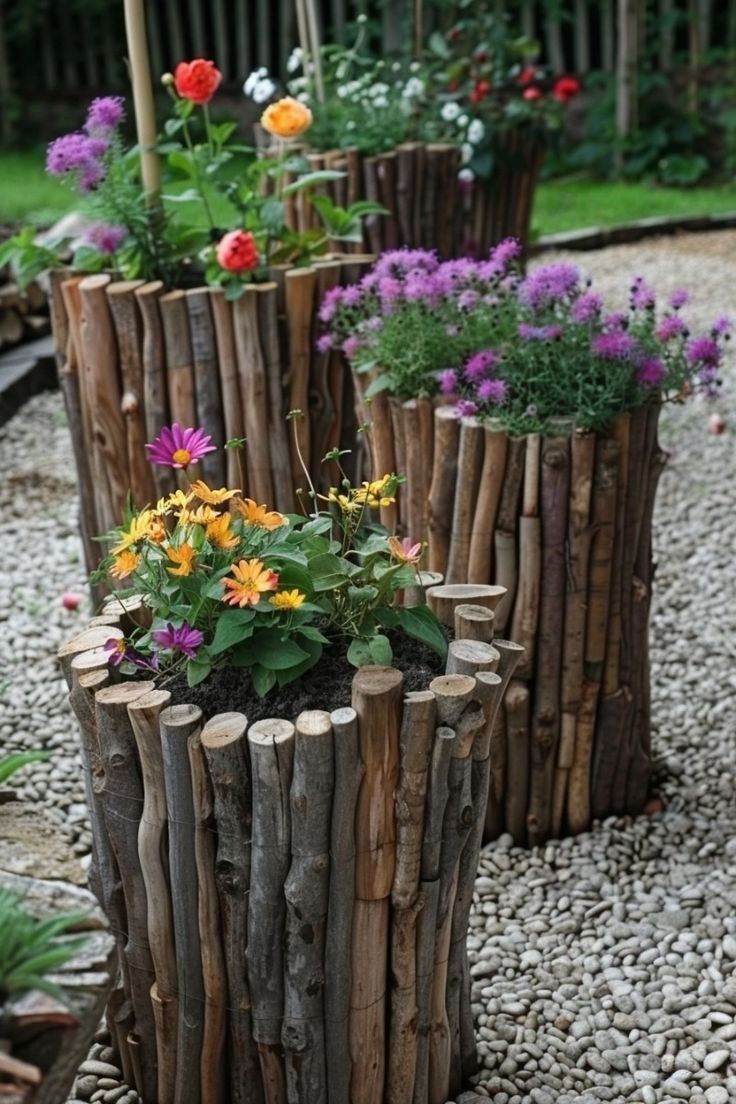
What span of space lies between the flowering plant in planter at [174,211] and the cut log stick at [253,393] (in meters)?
0.06

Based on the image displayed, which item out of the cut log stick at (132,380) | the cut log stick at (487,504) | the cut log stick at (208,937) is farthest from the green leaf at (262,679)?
the cut log stick at (132,380)

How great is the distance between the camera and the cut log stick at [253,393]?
305cm

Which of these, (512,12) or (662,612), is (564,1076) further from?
(512,12)

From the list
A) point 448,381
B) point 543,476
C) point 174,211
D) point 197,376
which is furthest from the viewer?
point 174,211

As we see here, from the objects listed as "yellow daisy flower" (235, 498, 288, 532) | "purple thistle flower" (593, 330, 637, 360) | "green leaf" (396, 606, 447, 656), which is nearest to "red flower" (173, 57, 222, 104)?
"purple thistle flower" (593, 330, 637, 360)

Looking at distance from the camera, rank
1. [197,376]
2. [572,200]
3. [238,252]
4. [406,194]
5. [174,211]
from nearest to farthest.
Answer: [238,252]
[197,376]
[174,211]
[406,194]
[572,200]

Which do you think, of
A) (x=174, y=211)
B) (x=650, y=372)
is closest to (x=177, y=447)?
(x=650, y=372)

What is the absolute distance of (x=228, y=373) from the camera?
312 cm

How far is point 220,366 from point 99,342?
289mm

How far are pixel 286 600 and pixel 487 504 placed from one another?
826 mm

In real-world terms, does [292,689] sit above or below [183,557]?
below

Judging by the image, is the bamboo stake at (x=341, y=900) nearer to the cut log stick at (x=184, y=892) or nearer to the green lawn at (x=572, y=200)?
the cut log stick at (x=184, y=892)

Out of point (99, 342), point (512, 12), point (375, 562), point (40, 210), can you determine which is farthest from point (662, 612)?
point (512, 12)

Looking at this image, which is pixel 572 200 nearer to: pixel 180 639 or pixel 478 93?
pixel 478 93
